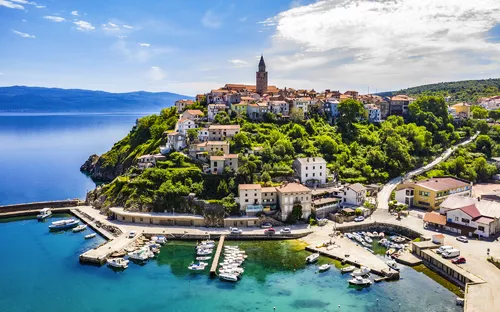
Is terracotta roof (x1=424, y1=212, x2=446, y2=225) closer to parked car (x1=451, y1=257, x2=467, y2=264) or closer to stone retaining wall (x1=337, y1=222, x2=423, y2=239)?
stone retaining wall (x1=337, y1=222, x2=423, y2=239)

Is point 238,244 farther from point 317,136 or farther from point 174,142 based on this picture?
point 317,136

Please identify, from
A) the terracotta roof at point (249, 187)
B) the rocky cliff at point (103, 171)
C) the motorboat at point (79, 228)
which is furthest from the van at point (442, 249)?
the rocky cliff at point (103, 171)

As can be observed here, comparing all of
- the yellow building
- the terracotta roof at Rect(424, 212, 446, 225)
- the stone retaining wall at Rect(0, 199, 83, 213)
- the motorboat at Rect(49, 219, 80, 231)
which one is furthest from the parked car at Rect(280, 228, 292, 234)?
the stone retaining wall at Rect(0, 199, 83, 213)

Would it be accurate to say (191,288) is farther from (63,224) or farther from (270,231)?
(63,224)

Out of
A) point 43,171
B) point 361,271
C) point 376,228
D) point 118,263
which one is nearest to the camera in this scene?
point 361,271

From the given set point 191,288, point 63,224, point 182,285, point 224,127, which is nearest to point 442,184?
point 224,127
